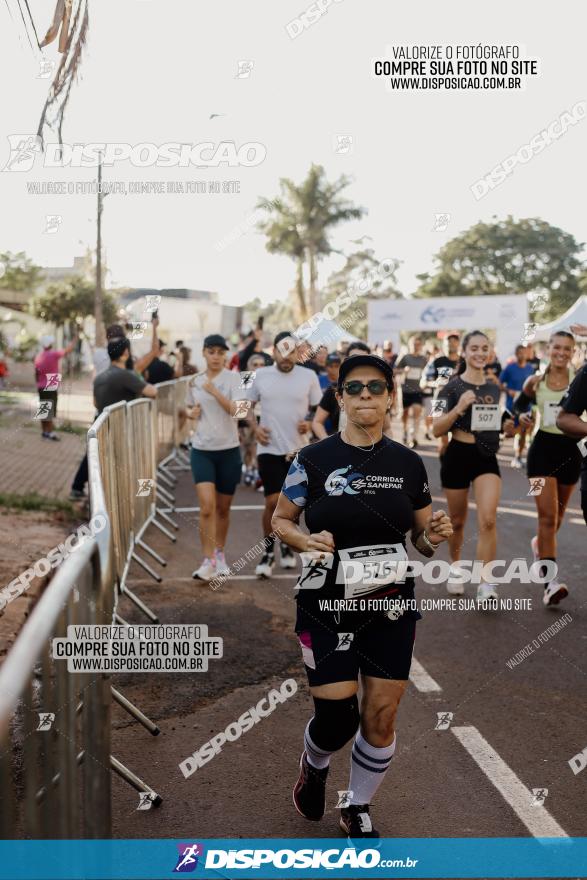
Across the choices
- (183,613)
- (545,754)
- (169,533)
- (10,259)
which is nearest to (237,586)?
(183,613)

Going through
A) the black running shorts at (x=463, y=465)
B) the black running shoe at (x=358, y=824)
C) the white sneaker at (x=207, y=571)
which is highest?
the black running shorts at (x=463, y=465)

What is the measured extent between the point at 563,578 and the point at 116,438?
4.02m

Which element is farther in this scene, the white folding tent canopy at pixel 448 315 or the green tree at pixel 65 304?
the green tree at pixel 65 304

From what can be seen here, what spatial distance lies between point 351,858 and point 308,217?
56.6 m

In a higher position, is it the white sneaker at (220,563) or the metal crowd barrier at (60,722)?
the metal crowd barrier at (60,722)

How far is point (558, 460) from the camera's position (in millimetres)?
7816

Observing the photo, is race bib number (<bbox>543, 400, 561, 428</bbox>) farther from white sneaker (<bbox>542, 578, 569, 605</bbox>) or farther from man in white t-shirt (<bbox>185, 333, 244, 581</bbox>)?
man in white t-shirt (<bbox>185, 333, 244, 581</bbox>)

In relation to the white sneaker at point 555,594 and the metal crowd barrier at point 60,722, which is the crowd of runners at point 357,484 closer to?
the white sneaker at point 555,594

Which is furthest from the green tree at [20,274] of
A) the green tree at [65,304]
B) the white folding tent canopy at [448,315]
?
the white folding tent canopy at [448,315]

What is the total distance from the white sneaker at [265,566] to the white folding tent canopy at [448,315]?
2830cm

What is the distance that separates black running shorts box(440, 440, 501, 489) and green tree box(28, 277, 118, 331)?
3611 cm

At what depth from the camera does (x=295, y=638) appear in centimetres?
676

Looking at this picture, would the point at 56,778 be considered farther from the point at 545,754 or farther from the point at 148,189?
the point at 148,189

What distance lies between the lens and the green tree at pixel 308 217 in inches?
2299
